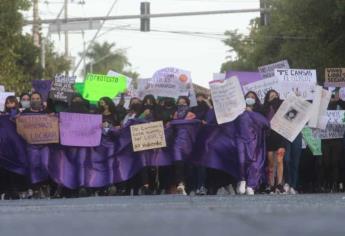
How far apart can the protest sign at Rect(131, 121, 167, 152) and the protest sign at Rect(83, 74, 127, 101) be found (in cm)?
209

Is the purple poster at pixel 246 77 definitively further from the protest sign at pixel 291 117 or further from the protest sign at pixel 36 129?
the protest sign at pixel 36 129

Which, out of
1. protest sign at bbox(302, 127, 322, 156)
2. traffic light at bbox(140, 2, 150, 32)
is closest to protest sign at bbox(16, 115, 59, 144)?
protest sign at bbox(302, 127, 322, 156)

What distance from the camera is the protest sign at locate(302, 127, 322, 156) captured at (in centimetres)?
1325

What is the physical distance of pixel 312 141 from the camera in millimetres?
13398

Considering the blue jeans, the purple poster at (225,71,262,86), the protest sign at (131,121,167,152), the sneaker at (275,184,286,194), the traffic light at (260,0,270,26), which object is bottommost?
the sneaker at (275,184,286,194)

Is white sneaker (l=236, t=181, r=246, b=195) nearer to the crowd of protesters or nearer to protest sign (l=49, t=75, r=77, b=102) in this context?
the crowd of protesters

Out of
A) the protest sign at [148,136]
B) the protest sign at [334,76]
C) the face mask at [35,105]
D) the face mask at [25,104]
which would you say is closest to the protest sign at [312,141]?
the protest sign at [334,76]

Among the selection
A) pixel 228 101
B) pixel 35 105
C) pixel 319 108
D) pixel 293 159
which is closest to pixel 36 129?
pixel 35 105

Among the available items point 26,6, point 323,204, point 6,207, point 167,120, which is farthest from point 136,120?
point 26,6

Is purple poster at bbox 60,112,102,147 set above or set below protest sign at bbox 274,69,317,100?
below

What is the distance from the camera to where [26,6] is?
95.7ft

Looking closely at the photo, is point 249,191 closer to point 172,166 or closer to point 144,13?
point 172,166

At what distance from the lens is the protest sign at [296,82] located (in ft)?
44.1

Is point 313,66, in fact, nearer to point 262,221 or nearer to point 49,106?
point 49,106
